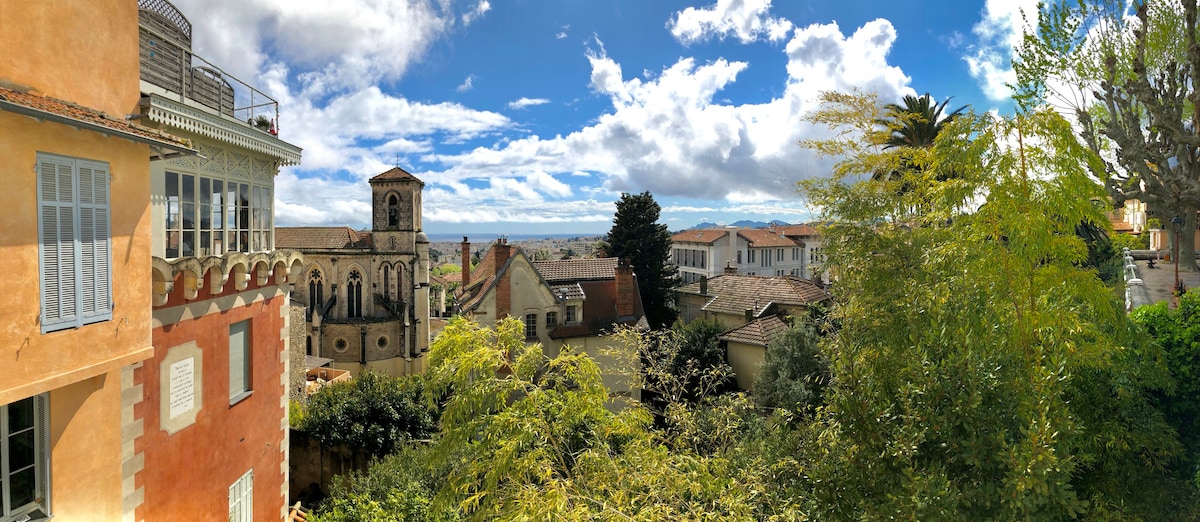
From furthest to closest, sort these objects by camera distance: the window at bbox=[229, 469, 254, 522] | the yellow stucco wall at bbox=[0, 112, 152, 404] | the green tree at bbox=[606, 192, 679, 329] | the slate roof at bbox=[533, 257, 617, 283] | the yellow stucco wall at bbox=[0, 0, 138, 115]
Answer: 1. the green tree at bbox=[606, 192, 679, 329]
2. the slate roof at bbox=[533, 257, 617, 283]
3. the window at bbox=[229, 469, 254, 522]
4. the yellow stucco wall at bbox=[0, 0, 138, 115]
5. the yellow stucco wall at bbox=[0, 112, 152, 404]

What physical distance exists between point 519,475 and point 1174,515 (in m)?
7.06

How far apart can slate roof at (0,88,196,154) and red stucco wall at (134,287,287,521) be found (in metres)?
2.71

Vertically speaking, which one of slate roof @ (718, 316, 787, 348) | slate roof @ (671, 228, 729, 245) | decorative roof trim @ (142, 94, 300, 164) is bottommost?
slate roof @ (718, 316, 787, 348)

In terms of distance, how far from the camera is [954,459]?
5.64m

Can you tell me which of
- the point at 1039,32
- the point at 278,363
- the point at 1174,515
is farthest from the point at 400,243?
the point at 1174,515

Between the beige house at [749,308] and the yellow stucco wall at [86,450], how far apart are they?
1880 centimetres

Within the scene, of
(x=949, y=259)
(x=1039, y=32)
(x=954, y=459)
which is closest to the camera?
(x=954, y=459)

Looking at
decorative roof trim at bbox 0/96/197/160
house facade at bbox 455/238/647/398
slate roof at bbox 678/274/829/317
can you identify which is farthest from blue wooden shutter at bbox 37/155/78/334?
slate roof at bbox 678/274/829/317

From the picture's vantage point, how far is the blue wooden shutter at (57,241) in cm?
530

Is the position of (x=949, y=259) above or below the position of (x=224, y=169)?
below

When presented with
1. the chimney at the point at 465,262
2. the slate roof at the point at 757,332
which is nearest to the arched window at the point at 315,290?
the chimney at the point at 465,262

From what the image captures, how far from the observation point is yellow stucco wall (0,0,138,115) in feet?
17.3

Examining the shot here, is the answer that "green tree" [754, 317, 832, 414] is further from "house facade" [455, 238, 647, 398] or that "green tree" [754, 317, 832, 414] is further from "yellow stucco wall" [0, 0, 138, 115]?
"yellow stucco wall" [0, 0, 138, 115]

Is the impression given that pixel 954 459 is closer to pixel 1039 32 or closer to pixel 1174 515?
pixel 1174 515
